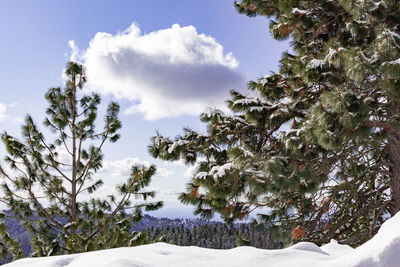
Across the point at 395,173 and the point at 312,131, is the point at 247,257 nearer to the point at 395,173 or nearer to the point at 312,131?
the point at 312,131

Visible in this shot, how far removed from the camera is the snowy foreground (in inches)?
86.0

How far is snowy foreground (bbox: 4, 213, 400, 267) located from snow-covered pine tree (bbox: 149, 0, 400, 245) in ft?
8.11

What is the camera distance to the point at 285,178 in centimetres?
525

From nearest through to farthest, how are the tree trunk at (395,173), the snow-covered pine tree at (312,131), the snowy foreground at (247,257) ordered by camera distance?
1. the snowy foreground at (247,257)
2. the snow-covered pine tree at (312,131)
3. the tree trunk at (395,173)

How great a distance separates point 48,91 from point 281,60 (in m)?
7.34

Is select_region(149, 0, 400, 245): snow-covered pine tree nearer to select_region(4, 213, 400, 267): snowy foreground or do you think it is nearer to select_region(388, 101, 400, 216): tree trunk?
select_region(388, 101, 400, 216): tree trunk

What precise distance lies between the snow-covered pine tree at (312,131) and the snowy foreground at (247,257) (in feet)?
8.11

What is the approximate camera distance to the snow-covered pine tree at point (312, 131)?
15.6 feet

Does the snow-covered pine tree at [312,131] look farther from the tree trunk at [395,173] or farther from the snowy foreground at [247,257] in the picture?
the snowy foreground at [247,257]

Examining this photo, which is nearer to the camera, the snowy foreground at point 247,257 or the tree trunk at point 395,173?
the snowy foreground at point 247,257

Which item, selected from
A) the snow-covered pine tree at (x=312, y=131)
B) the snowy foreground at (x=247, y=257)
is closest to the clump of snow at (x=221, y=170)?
the snow-covered pine tree at (x=312, y=131)

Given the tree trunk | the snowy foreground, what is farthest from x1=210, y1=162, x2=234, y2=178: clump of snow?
the tree trunk

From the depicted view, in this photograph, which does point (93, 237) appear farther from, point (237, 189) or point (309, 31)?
point (309, 31)

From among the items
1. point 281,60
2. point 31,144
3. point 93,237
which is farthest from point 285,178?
point 31,144
